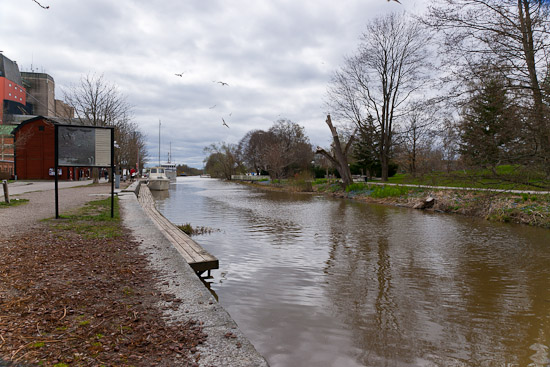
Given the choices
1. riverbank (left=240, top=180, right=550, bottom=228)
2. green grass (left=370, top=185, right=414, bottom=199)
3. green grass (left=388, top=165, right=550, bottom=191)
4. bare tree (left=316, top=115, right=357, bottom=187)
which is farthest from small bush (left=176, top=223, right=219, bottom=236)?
bare tree (left=316, top=115, right=357, bottom=187)

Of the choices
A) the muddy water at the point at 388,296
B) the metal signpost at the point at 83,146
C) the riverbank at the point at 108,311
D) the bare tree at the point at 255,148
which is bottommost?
the muddy water at the point at 388,296

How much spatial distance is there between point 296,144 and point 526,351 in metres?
62.2

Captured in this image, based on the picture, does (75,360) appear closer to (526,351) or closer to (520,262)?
→ (526,351)

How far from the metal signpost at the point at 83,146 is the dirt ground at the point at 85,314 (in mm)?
4775

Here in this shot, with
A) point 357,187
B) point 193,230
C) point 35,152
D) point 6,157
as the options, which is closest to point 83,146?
point 193,230

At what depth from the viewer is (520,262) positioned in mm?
7320

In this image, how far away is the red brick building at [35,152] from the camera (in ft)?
121

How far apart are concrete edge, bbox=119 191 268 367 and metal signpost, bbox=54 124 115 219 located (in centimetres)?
514

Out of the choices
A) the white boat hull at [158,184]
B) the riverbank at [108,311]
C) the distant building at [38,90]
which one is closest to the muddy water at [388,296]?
the riverbank at [108,311]

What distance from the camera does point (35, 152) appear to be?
37.2m

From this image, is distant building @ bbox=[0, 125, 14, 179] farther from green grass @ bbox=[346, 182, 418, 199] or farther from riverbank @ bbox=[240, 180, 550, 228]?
green grass @ bbox=[346, 182, 418, 199]

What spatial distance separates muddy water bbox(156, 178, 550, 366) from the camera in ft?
12.2

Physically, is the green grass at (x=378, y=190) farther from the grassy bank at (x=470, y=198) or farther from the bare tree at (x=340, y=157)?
the bare tree at (x=340, y=157)

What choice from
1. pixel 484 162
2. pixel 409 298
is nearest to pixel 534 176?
pixel 484 162
